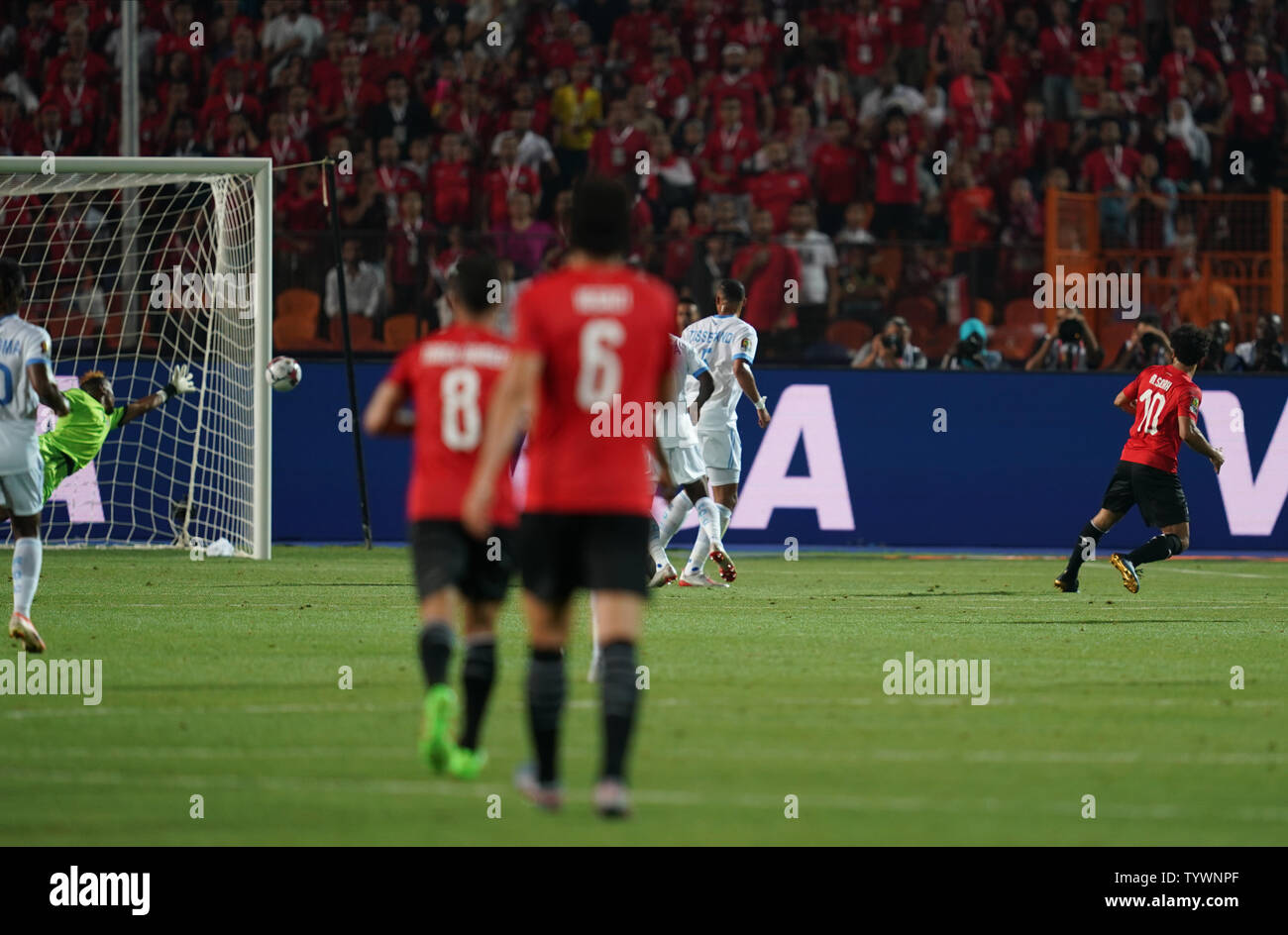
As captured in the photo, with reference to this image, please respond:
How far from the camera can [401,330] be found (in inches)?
807

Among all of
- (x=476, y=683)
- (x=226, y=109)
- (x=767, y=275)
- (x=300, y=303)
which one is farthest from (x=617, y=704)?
(x=226, y=109)

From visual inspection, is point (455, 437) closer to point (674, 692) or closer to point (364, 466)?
point (674, 692)

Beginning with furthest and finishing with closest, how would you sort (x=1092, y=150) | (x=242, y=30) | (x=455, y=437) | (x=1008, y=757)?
(x=242, y=30) → (x=1092, y=150) → (x=1008, y=757) → (x=455, y=437)

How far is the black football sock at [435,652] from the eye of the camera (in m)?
7.13

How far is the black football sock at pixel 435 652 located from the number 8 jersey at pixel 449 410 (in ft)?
1.40

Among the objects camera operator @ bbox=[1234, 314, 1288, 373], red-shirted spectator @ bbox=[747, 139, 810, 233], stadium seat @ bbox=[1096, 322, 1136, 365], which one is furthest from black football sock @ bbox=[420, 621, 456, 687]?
red-shirted spectator @ bbox=[747, 139, 810, 233]

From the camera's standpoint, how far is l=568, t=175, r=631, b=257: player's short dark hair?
6.52 metres

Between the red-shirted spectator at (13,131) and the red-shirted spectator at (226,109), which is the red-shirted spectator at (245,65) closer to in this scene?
the red-shirted spectator at (226,109)

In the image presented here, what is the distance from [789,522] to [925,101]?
22.0 feet

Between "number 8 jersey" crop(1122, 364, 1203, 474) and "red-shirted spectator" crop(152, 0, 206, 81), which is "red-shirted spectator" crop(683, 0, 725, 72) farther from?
"number 8 jersey" crop(1122, 364, 1203, 474)

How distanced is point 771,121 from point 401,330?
6.31m

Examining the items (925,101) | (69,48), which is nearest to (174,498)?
(69,48)

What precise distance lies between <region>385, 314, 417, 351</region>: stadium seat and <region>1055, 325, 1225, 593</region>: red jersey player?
7888 millimetres

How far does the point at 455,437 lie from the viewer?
725 centimetres
